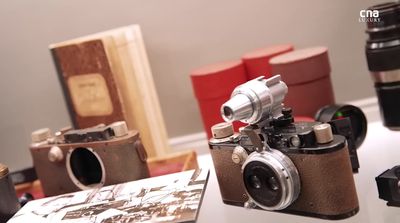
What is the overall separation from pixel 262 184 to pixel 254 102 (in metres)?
0.10

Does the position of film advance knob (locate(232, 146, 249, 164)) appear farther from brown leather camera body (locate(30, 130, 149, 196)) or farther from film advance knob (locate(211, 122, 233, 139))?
brown leather camera body (locate(30, 130, 149, 196))

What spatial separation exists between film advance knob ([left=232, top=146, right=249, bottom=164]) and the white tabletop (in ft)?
0.25

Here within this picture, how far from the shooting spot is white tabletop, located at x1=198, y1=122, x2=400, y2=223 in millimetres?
647

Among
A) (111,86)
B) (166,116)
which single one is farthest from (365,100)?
(111,86)

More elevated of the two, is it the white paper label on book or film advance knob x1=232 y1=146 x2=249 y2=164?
the white paper label on book

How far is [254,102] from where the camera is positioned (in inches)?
24.5

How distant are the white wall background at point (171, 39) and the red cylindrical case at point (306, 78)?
248 millimetres

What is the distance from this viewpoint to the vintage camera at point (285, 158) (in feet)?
1.97

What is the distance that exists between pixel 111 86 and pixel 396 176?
0.56 m

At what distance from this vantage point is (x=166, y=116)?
4.24 ft

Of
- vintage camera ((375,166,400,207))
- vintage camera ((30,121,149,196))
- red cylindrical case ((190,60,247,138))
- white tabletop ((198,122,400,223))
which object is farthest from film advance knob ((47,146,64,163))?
vintage camera ((375,166,400,207))

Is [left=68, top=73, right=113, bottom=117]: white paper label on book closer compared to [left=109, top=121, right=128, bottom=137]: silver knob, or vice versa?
[left=109, top=121, right=128, bottom=137]: silver knob

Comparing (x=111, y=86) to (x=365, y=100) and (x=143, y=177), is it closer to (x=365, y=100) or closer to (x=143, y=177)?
(x=143, y=177)

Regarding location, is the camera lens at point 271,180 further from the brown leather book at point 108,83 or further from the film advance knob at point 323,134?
the brown leather book at point 108,83
